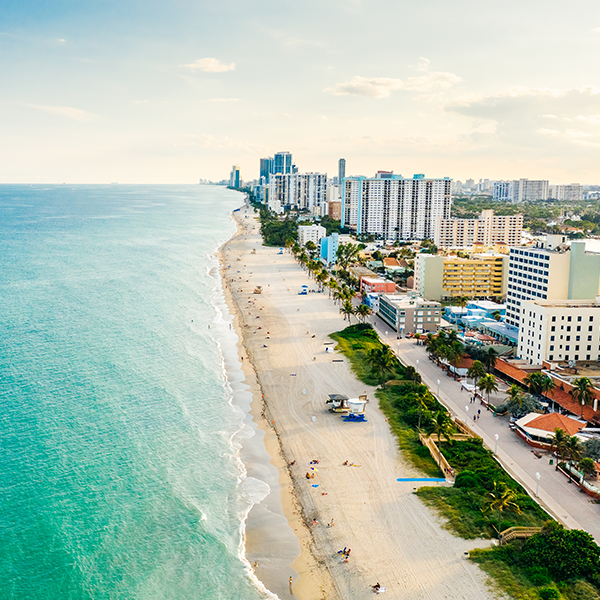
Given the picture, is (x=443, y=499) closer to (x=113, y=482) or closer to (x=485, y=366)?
(x=113, y=482)

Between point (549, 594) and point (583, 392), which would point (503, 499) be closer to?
point (549, 594)

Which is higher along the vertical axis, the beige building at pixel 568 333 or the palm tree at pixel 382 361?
the beige building at pixel 568 333

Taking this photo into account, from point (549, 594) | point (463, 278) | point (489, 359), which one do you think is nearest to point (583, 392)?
point (489, 359)

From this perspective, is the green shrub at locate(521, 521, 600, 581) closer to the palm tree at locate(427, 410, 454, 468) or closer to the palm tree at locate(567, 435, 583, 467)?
the palm tree at locate(567, 435, 583, 467)

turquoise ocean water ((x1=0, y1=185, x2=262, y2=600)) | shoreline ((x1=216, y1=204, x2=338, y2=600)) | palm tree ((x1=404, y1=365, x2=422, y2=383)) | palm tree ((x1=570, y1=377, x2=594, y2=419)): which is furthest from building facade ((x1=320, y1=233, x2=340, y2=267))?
palm tree ((x1=570, y1=377, x2=594, y2=419))

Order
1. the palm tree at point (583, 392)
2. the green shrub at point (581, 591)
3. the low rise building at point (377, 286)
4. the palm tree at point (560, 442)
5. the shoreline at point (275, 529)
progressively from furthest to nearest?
the low rise building at point (377, 286) → the palm tree at point (583, 392) → the palm tree at point (560, 442) → the shoreline at point (275, 529) → the green shrub at point (581, 591)

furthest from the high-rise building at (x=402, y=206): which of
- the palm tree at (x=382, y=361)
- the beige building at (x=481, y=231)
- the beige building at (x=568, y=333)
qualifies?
the palm tree at (x=382, y=361)

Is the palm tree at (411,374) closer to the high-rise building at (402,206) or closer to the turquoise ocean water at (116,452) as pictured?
the turquoise ocean water at (116,452)
